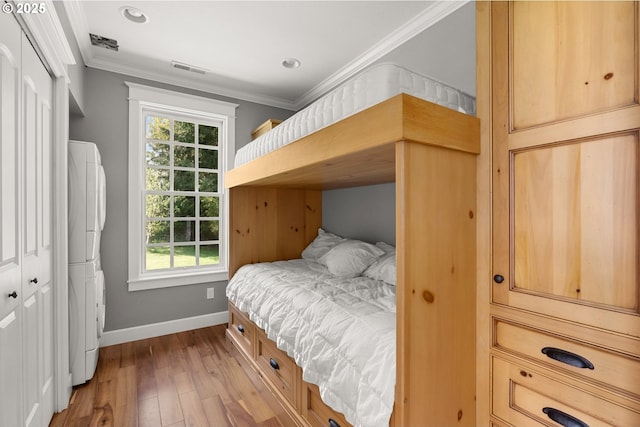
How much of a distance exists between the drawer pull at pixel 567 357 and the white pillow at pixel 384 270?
0.99 m

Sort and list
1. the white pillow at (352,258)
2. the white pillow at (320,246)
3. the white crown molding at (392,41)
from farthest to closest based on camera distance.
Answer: the white pillow at (320,246)
the white pillow at (352,258)
the white crown molding at (392,41)

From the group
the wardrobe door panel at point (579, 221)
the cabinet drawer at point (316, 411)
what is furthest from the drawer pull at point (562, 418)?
the cabinet drawer at point (316, 411)

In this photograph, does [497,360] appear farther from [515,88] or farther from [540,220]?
[515,88]

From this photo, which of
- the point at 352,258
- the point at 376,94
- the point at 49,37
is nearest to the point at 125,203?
the point at 49,37

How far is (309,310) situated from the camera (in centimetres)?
160

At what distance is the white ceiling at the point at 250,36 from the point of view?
2014mm

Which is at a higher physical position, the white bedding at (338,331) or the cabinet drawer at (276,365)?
the white bedding at (338,331)

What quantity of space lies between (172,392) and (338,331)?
1399 mm

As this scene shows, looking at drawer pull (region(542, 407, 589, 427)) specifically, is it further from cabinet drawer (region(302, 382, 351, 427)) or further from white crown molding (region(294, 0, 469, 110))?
white crown molding (region(294, 0, 469, 110))

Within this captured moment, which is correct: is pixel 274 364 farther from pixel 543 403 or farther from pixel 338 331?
pixel 543 403

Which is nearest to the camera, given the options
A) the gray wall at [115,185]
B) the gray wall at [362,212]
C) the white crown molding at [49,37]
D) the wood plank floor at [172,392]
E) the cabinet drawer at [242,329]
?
the white crown molding at [49,37]

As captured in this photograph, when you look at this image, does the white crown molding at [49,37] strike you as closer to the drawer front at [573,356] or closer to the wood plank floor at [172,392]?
the wood plank floor at [172,392]

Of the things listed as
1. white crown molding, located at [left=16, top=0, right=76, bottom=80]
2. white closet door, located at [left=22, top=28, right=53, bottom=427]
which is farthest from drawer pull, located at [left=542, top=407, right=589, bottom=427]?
white crown molding, located at [left=16, top=0, right=76, bottom=80]

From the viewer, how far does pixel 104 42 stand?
238cm
